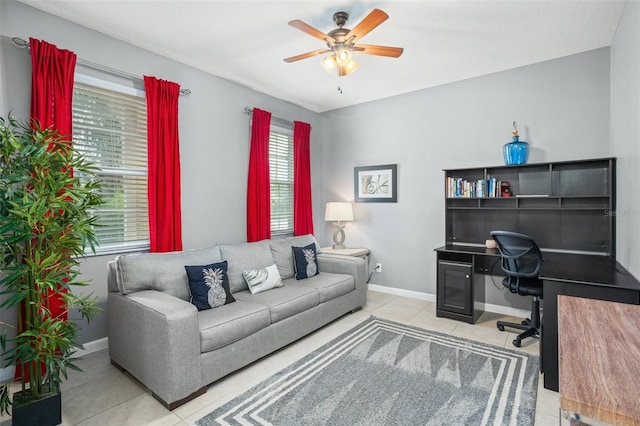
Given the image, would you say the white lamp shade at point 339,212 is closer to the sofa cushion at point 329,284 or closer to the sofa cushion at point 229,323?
the sofa cushion at point 329,284

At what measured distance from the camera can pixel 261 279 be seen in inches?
123

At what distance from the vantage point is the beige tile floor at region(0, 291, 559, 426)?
1970 millimetres

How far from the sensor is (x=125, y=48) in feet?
9.80

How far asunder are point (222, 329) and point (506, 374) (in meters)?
2.13

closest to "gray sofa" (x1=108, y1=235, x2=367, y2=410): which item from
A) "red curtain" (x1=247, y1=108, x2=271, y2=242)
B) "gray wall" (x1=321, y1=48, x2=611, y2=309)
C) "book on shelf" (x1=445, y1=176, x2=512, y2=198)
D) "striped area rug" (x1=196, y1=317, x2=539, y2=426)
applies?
"striped area rug" (x1=196, y1=317, x2=539, y2=426)

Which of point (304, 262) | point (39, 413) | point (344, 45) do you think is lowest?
point (39, 413)

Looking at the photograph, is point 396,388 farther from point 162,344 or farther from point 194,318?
point 162,344

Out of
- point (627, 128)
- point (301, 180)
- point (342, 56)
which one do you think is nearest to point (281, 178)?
point (301, 180)

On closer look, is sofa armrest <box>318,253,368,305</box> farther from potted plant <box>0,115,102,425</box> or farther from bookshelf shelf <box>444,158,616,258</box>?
potted plant <box>0,115,102,425</box>

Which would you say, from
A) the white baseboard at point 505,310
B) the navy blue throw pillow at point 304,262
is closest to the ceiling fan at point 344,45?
the navy blue throw pillow at point 304,262

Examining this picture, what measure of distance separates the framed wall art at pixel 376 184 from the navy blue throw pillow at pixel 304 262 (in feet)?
4.75

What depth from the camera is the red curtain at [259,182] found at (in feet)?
13.3

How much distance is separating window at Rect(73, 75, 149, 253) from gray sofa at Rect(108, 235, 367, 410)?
0.54 meters

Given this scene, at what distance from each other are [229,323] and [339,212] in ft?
8.63
